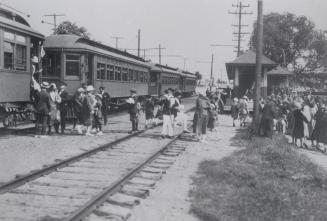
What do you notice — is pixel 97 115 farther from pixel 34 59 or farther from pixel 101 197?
pixel 101 197

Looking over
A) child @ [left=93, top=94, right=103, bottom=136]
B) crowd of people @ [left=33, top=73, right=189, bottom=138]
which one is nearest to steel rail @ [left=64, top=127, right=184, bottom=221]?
crowd of people @ [left=33, top=73, right=189, bottom=138]

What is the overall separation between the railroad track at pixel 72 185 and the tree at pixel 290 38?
47.6 meters

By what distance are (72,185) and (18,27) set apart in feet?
25.5

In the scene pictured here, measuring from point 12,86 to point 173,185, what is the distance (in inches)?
300

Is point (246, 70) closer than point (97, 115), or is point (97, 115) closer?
point (97, 115)

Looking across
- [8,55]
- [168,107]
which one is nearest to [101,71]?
[168,107]

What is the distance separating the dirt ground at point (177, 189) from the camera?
6203 mm

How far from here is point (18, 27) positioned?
13875 millimetres

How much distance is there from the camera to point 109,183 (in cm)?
788

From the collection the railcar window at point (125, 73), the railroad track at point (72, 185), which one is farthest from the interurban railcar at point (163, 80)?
the railroad track at point (72, 185)

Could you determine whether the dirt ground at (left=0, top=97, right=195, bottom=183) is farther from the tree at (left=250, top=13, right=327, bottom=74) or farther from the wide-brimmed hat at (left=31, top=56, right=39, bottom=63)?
the tree at (left=250, top=13, right=327, bottom=74)

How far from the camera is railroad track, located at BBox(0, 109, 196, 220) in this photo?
6051mm

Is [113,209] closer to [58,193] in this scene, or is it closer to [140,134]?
[58,193]

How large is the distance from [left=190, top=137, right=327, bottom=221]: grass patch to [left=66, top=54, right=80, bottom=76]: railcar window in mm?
8699
